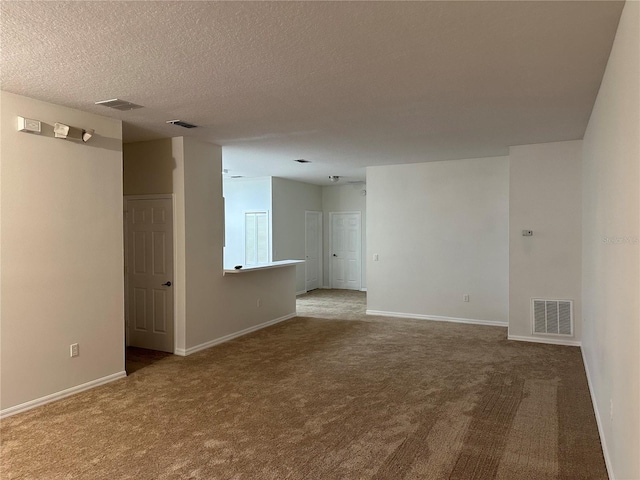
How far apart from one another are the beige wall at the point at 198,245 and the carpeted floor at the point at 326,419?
17.5 inches

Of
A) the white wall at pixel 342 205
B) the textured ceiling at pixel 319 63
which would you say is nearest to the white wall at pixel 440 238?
the textured ceiling at pixel 319 63

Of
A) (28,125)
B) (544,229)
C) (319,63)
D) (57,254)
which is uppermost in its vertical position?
(319,63)

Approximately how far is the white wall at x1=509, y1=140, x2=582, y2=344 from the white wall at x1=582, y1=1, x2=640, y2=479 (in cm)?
232

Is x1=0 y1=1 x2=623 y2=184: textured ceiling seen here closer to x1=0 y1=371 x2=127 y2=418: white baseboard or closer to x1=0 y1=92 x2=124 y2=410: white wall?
x1=0 y1=92 x2=124 y2=410: white wall

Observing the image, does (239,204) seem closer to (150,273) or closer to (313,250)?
(313,250)

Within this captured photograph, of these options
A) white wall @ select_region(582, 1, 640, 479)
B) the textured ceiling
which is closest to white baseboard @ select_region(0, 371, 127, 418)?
the textured ceiling

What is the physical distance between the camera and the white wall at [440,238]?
6.75 m

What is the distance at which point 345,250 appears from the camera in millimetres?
11008

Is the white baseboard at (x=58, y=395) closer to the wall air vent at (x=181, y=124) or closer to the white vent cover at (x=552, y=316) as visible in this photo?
the wall air vent at (x=181, y=124)

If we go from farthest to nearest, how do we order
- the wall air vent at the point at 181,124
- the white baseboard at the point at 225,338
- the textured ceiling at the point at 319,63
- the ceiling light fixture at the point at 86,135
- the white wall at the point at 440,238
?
the white wall at the point at 440,238 < the white baseboard at the point at 225,338 < the wall air vent at the point at 181,124 < the ceiling light fixture at the point at 86,135 < the textured ceiling at the point at 319,63

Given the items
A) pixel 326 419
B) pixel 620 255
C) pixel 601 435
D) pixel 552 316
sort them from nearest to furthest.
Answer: pixel 620 255 < pixel 601 435 < pixel 326 419 < pixel 552 316

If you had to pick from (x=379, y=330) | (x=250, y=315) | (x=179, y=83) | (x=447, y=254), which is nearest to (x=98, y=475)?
(x=179, y=83)

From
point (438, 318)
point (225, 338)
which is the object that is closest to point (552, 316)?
point (438, 318)

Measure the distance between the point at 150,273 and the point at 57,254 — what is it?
176 cm
